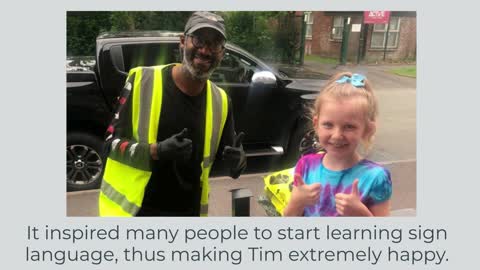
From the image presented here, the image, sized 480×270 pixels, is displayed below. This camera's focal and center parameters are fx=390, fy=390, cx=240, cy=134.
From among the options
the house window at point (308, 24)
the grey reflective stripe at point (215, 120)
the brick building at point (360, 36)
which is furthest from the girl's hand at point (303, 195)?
the house window at point (308, 24)

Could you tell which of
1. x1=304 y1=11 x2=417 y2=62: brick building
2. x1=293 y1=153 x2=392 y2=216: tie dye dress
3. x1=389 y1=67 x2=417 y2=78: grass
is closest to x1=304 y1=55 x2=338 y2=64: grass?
x1=304 y1=11 x2=417 y2=62: brick building

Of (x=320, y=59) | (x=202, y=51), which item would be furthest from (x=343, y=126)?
(x=320, y=59)

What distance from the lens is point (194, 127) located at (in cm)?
189

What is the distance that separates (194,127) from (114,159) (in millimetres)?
412

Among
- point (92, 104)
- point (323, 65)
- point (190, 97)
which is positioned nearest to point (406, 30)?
point (323, 65)

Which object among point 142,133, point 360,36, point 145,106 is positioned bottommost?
point 142,133

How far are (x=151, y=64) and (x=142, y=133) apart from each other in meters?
2.37

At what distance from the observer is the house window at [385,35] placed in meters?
3.19

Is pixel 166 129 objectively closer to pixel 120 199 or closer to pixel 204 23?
pixel 120 199

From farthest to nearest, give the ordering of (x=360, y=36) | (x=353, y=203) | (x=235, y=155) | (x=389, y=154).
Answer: (x=389, y=154), (x=360, y=36), (x=235, y=155), (x=353, y=203)

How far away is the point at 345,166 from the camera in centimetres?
178

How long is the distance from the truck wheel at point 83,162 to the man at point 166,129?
2.21m

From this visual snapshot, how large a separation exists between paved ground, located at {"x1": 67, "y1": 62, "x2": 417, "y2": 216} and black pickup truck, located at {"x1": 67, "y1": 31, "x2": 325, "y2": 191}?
0.31 meters

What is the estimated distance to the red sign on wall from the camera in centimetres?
293
